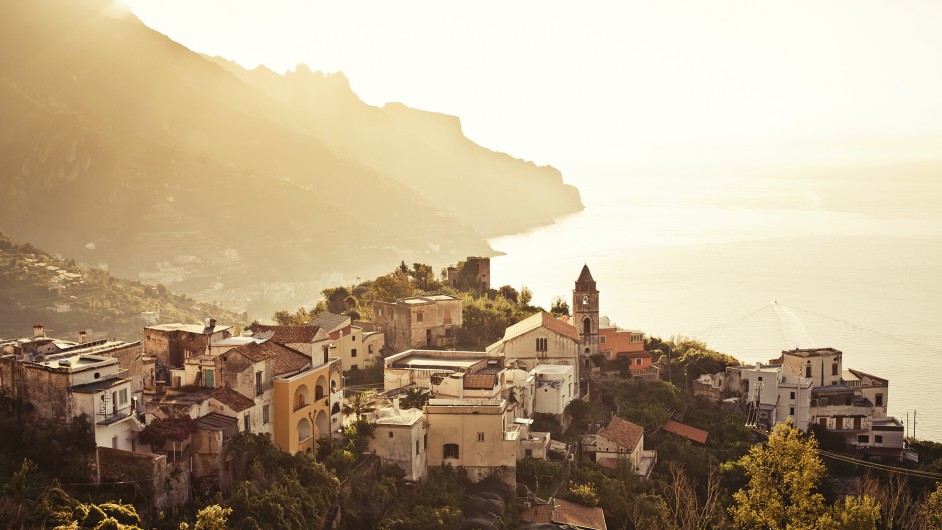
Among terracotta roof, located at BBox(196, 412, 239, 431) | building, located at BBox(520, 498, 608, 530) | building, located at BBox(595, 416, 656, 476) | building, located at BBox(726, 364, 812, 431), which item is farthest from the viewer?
building, located at BBox(726, 364, 812, 431)

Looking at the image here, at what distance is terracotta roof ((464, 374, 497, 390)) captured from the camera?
2872 centimetres

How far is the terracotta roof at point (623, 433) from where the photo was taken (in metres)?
31.3

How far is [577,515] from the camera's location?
2620 cm

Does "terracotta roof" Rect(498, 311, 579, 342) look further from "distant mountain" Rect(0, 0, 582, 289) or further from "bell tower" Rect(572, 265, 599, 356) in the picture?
"distant mountain" Rect(0, 0, 582, 289)

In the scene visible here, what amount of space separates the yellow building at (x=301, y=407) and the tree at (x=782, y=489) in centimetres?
1037

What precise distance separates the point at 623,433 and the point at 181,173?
92.9m

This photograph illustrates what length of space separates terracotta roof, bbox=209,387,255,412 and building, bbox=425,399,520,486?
5.28 meters

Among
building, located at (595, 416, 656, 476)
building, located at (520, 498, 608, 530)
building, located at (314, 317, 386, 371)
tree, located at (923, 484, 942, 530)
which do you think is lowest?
tree, located at (923, 484, 942, 530)

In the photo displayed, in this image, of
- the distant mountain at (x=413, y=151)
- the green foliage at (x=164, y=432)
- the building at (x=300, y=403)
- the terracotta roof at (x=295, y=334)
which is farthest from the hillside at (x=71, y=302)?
the distant mountain at (x=413, y=151)

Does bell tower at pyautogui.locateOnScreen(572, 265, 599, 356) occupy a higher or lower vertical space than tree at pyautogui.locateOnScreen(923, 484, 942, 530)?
higher

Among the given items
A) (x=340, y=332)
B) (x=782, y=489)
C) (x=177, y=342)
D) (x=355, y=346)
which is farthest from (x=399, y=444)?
(x=355, y=346)

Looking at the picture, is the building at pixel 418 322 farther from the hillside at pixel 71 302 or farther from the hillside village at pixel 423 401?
the hillside at pixel 71 302

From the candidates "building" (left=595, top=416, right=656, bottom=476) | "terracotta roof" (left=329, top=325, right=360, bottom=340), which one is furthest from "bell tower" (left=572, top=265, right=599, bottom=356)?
"terracotta roof" (left=329, top=325, right=360, bottom=340)

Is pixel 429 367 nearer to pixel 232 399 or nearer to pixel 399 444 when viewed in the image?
pixel 399 444
